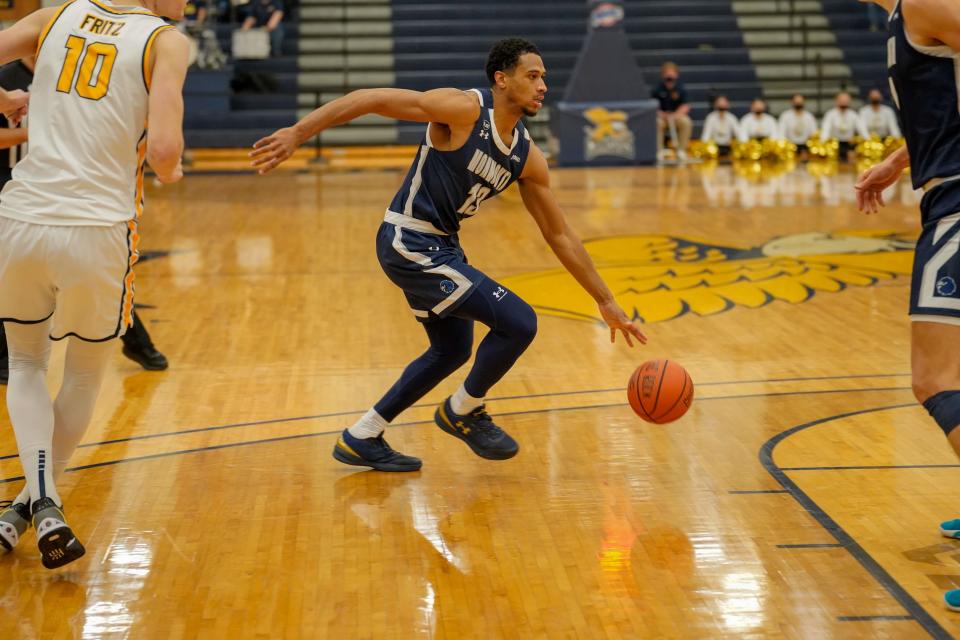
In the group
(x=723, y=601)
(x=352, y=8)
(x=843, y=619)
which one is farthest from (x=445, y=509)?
(x=352, y=8)

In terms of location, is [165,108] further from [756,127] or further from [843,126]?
[843,126]

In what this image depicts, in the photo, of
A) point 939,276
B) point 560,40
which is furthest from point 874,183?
point 560,40

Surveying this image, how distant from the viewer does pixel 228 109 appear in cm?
2062

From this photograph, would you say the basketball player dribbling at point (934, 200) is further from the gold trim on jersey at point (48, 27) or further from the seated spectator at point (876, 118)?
the seated spectator at point (876, 118)

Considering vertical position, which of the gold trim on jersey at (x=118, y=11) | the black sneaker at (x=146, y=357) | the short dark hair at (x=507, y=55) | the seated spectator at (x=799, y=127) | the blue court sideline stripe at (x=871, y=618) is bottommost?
the seated spectator at (x=799, y=127)

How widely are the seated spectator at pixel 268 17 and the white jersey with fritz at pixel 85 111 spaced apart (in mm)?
18239

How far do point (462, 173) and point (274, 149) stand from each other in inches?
34.1

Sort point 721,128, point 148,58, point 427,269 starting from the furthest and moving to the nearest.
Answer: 1. point 721,128
2. point 427,269
3. point 148,58

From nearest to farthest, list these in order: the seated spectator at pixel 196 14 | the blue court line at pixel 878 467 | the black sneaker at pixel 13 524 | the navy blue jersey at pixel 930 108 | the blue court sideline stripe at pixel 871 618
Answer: the blue court sideline stripe at pixel 871 618, the navy blue jersey at pixel 930 108, the black sneaker at pixel 13 524, the blue court line at pixel 878 467, the seated spectator at pixel 196 14

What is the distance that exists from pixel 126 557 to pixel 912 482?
9.19ft

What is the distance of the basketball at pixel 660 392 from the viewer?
487cm

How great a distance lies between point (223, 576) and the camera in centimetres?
385

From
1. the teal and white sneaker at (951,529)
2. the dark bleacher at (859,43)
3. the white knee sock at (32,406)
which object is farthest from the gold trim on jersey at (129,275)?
the dark bleacher at (859,43)

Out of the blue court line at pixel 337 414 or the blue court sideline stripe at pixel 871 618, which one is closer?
the blue court sideline stripe at pixel 871 618
